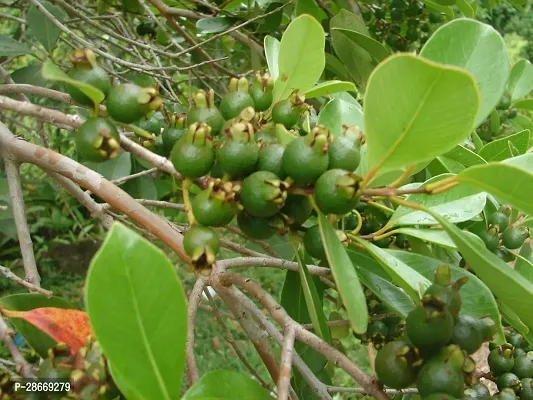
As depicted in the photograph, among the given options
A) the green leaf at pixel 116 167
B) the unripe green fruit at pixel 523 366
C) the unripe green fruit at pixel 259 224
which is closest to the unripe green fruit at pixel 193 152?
the unripe green fruit at pixel 259 224

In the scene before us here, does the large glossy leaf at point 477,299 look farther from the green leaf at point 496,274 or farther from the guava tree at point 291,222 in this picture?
the green leaf at point 496,274

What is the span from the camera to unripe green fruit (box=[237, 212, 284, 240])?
0.83 metres

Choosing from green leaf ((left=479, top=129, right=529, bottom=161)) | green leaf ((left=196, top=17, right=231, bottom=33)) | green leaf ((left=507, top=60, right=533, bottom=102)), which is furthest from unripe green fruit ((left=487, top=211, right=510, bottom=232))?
green leaf ((left=196, top=17, right=231, bottom=33))

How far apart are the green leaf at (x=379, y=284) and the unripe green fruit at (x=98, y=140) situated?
48 centimetres

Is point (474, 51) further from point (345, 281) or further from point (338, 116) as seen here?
point (345, 281)

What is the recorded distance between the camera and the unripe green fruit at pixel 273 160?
81 centimetres

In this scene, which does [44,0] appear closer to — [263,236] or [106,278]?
[263,236]

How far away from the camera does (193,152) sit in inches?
31.2

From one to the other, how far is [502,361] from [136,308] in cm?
84

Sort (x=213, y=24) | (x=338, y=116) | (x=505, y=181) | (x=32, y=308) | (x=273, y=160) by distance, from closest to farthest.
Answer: (x=505, y=181) < (x=273, y=160) < (x=32, y=308) < (x=338, y=116) < (x=213, y=24)

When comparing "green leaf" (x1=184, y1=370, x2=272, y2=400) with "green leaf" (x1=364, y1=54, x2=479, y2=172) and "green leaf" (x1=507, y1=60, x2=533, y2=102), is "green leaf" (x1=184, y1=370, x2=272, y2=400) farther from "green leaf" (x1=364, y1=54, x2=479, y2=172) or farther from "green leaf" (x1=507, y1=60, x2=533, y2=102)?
"green leaf" (x1=507, y1=60, x2=533, y2=102)

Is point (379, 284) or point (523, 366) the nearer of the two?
point (379, 284)

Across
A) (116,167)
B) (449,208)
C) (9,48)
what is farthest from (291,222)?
(9,48)

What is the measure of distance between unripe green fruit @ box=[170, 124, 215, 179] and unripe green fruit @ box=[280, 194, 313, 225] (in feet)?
0.46
